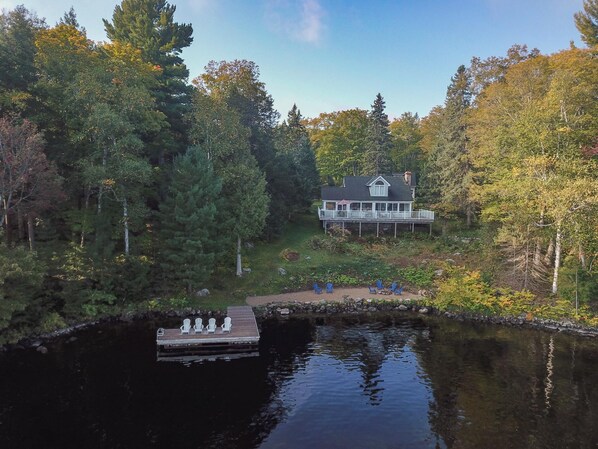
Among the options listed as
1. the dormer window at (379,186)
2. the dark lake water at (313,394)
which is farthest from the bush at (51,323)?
the dormer window at (379,186)

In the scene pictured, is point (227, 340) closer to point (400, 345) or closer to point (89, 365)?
point (89, 365)

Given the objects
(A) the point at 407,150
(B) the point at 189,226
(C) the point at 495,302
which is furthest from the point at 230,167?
(A) the point at 407,150

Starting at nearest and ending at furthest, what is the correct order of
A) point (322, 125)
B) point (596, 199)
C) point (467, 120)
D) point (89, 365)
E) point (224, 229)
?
point (89, 365) < point (596, 199) < point (224, 229) < point (467, 120) < point (322, 125)

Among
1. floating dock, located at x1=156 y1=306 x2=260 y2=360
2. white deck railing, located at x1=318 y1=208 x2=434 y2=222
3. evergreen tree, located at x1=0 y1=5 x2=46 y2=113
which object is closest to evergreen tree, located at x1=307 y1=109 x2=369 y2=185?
white deck railing, located at x1=318 y1=208 x2=434 y2=222

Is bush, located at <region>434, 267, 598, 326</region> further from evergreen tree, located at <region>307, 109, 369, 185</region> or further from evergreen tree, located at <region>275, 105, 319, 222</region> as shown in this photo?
evergreen tree, located at <region>307, 109, 369, 185</region>

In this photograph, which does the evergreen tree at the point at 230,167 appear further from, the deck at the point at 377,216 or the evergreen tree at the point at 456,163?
the evergreen tree at the point at 456,163

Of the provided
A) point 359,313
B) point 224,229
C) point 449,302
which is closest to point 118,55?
point 224,229
